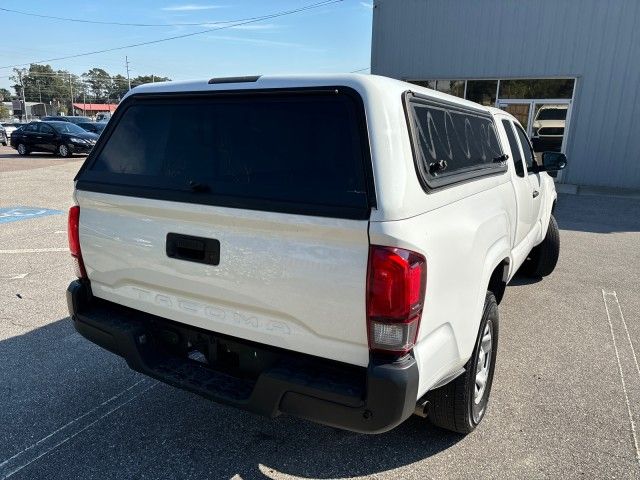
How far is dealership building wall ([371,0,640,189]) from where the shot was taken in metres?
13.6

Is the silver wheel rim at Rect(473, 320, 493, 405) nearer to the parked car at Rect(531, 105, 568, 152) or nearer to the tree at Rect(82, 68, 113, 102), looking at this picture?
the parked car at Rect(531, 105, 568, 152)

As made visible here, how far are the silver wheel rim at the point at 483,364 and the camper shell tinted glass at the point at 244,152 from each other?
1.39 meters

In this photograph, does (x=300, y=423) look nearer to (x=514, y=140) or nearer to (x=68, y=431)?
(x=68, y=431)

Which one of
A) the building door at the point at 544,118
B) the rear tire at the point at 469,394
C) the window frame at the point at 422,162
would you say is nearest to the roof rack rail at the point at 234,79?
the window frame at the point at 422,162

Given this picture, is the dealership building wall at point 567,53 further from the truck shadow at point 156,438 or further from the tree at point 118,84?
the tree at point 118,84

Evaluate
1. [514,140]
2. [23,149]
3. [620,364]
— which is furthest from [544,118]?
[23,149]

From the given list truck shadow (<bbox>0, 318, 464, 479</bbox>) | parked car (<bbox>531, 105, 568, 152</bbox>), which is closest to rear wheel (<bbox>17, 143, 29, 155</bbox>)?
parked car (<bbox>531, 105, 568, 152</bbox>)

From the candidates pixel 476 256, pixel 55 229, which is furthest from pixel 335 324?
pixel 55 229

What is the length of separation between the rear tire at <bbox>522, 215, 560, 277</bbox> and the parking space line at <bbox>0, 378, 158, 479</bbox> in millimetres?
4495

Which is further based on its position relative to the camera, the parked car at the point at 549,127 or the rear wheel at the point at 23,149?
the rear wheel at the point at 23,149

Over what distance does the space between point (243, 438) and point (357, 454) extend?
657mm

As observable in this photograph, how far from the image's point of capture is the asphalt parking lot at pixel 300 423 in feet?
8.50

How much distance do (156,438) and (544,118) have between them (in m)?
15.4

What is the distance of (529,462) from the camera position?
2646 millimetres
